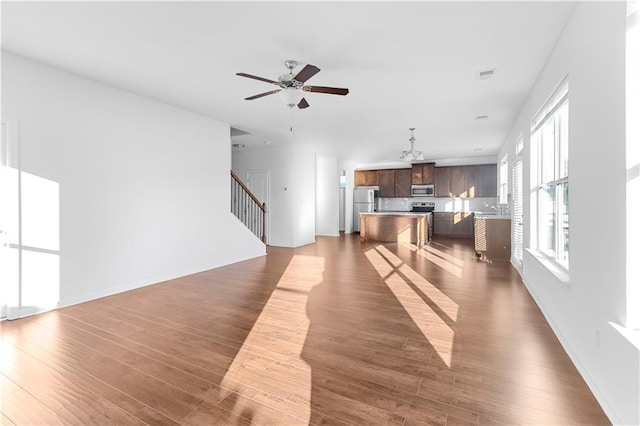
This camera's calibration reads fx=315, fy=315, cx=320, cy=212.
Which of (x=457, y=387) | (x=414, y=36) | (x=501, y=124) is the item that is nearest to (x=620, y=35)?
(x=414, y=36)

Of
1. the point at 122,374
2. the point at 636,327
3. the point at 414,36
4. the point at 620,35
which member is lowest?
the point at 122,374

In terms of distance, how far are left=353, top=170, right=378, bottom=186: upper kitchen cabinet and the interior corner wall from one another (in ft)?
25.0

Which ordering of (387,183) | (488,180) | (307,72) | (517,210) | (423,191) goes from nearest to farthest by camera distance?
(307,72) → (517,210) → (488,180) → (423,191) → (387,183)

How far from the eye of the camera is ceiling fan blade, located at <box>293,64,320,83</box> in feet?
9.58

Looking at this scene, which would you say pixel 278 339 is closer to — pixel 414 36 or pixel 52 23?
pixel 414 36

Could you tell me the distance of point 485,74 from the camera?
3.88 m

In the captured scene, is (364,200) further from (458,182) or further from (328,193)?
(458,182)

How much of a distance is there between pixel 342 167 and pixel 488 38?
8725 millimetres

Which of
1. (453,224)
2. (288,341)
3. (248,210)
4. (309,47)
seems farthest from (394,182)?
(288,341)

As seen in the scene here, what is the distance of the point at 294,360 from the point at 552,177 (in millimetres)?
3502

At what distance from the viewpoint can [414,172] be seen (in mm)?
11750

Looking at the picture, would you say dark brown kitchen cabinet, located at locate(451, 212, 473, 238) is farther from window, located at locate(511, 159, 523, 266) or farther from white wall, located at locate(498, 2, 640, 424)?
white wall, located at locate(498, 2, 640, 424)

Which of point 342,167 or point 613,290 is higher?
point 342,167

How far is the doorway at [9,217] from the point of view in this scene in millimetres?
3430
